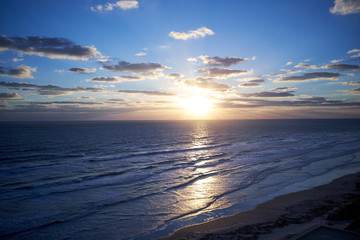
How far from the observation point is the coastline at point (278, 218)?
9039 millimetres

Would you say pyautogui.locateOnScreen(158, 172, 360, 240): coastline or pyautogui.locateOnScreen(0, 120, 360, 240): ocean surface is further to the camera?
pyautogui.locateOnScreen(0, 120, 360, 240): ocean surface

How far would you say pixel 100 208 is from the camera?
41.9ft

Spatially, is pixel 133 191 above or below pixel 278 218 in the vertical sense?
below

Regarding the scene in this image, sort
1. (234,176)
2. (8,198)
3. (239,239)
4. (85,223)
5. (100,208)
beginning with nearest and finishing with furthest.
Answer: (239,239), (85,223), (100,208), (8,198), (234,176)

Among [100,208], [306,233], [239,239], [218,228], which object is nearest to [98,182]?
[100,208]

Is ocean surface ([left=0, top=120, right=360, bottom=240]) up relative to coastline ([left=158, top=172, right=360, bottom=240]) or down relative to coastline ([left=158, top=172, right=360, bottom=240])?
down

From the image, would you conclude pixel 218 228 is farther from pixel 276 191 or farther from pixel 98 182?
pixel 98 182

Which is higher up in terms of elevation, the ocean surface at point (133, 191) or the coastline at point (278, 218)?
the coastline at point (278, 218)

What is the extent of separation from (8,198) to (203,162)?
19.9 meters

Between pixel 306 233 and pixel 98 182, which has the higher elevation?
pixel 306 233

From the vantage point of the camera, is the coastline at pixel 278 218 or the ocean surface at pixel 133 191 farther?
the ocean surface at pixel 133 191

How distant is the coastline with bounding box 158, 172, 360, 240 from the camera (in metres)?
A: 9.04

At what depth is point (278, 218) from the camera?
34.7 feet

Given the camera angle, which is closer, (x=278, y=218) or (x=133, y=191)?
(x=278, y=218)
